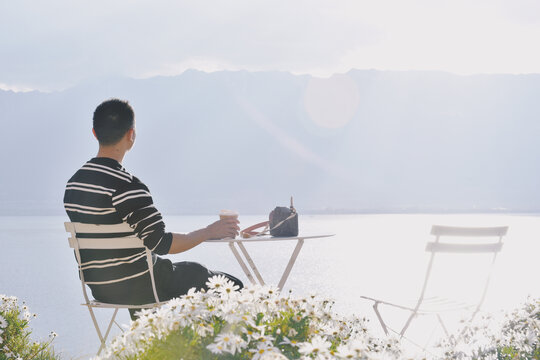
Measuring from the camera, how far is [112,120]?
108 inches

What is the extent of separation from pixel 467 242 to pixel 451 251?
0.51 ft

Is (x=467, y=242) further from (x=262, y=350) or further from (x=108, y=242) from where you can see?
(x=262, y=350)

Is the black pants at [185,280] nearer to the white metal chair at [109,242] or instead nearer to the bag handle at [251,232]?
the white metal chair at [109,242]

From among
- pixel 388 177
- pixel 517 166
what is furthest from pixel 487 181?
pixel 388 177

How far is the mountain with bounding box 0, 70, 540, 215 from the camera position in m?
152

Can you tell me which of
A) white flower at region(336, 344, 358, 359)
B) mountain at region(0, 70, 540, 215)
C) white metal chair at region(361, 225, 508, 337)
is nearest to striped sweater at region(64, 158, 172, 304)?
white metal chair at region(361, 225, 508, 337)

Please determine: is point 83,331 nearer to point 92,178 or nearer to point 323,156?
point 92,178

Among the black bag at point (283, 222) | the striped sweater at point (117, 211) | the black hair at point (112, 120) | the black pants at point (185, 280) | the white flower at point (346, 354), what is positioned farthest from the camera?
the black bag at point (283, 222)

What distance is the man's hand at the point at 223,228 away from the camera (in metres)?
2.82

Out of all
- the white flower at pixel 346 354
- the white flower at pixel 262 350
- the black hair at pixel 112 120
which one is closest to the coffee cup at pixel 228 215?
the black hair at pixel 112 120

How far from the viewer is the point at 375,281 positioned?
1353 centimetres

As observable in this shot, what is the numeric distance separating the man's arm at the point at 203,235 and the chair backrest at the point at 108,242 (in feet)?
0.57

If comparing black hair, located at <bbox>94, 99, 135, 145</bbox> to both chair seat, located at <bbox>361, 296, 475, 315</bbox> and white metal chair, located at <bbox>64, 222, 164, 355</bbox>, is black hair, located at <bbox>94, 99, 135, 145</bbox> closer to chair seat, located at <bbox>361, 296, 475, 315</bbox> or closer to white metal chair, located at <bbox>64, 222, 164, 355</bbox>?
white metal chair, located at <bbox>64, 222, 164, 355</bbox>

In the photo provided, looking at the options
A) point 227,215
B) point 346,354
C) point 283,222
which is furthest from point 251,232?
point 346,354
